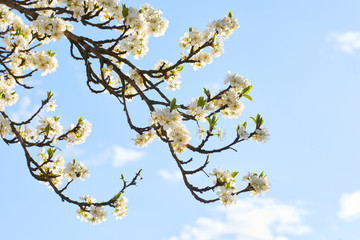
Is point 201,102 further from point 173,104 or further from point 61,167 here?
point 61,167

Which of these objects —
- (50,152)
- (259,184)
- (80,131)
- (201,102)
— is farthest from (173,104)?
(50,152)

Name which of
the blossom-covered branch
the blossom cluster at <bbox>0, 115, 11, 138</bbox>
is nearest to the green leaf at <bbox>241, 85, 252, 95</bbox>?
the blossom-covered branch

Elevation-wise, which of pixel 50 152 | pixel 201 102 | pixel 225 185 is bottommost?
pixel 225 185

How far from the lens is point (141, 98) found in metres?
5.10

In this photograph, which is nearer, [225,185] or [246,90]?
[225,185]

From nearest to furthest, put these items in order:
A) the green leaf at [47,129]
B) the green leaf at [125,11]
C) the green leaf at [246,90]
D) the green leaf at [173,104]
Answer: the green leaf at [173,104], the green leaf at [246,90], the green leaf at [125,11], the green leaf at [47,129]

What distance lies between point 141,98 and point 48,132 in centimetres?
167

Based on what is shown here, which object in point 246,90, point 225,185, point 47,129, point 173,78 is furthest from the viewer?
point 173,78

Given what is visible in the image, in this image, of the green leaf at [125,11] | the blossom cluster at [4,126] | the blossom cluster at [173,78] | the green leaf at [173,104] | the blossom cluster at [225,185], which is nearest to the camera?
the green leaf at [173,104]

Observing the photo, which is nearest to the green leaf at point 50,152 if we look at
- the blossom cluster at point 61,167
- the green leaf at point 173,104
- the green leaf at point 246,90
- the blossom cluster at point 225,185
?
the blossom cluster at point 61,167

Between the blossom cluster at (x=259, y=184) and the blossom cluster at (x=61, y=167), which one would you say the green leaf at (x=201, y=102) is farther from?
the blossom cluster at (x=61, y=167)

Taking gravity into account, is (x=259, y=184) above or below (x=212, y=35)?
below

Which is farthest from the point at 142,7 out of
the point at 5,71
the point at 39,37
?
the point at 5,71

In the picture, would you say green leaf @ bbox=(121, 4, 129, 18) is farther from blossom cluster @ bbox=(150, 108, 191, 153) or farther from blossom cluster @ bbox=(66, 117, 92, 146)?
blossom cluster @ bbox=(66, 117, 92, 146)
